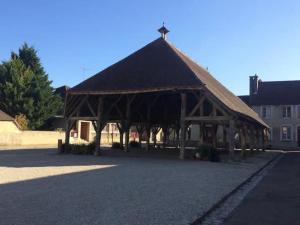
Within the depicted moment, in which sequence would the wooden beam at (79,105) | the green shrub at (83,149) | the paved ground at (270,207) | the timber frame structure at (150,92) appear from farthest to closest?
1. the wooden beam at (79,105)
2. the green shrub at (83,149)
3. the timber frame structure at (150,92)
4. the paved ground at (270,207)

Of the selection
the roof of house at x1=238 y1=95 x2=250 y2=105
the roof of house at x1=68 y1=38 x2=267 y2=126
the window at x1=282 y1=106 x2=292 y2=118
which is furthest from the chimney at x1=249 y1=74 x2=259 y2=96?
the roof of house at x1=68 y1=38 x2=267 y2=126

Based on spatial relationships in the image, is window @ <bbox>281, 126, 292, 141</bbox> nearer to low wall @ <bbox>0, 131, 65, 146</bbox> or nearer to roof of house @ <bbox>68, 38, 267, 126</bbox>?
low wall @ <bbox>0, 131, 65, 146</bbox>

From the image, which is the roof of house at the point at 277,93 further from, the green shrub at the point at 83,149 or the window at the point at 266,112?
the green shrub at the point at 83,149

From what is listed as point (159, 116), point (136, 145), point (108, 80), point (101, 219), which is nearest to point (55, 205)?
point (101, 219)

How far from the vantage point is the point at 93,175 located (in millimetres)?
12922

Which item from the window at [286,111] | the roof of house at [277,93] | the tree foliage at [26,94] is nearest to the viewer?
the tree foliage at [26,94]

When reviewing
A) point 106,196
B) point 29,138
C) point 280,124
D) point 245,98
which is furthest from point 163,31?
point 245,98

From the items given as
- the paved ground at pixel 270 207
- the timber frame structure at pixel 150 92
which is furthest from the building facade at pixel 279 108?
the paved ground at pixel 270 207

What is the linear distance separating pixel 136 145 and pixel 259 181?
22.4m

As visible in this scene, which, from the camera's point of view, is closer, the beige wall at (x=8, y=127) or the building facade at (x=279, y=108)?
the beige wall at (x=8, y=127)

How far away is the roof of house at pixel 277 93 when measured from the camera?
53.1 metres

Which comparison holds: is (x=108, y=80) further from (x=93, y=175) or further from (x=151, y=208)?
(x=151, y=208)

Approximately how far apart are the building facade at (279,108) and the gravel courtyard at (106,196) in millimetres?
39799

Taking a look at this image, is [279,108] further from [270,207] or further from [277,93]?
[270,207]
